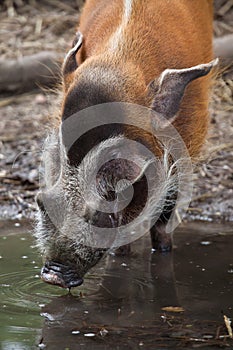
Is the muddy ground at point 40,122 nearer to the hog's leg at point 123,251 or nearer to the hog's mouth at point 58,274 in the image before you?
the hog's leg at point 123,251

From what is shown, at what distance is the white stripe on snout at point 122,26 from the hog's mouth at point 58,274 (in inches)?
38.3

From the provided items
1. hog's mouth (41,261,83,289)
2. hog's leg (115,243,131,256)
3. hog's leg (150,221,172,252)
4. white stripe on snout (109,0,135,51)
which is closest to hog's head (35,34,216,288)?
hog's mouth (41,261,83,289)

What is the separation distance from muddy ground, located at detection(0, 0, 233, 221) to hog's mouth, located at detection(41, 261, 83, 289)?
79 centimetres

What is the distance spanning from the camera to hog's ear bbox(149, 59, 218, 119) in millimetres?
3533

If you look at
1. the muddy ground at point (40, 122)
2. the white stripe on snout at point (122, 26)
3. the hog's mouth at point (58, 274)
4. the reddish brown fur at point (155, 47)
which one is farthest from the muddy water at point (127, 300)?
the white stripe on snout at point (122, 26)

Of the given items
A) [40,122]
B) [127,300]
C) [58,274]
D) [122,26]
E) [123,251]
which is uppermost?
[122,26]

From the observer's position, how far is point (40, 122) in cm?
655

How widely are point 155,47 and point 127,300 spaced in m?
1.13

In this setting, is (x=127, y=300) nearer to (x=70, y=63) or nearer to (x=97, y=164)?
(x=97, y=164)

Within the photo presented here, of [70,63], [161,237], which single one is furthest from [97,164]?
[161,237]

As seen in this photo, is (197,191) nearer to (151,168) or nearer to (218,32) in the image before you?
(151,168)

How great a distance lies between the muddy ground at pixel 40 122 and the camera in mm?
5168

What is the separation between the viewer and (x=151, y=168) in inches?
140

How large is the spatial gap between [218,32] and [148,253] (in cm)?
386
